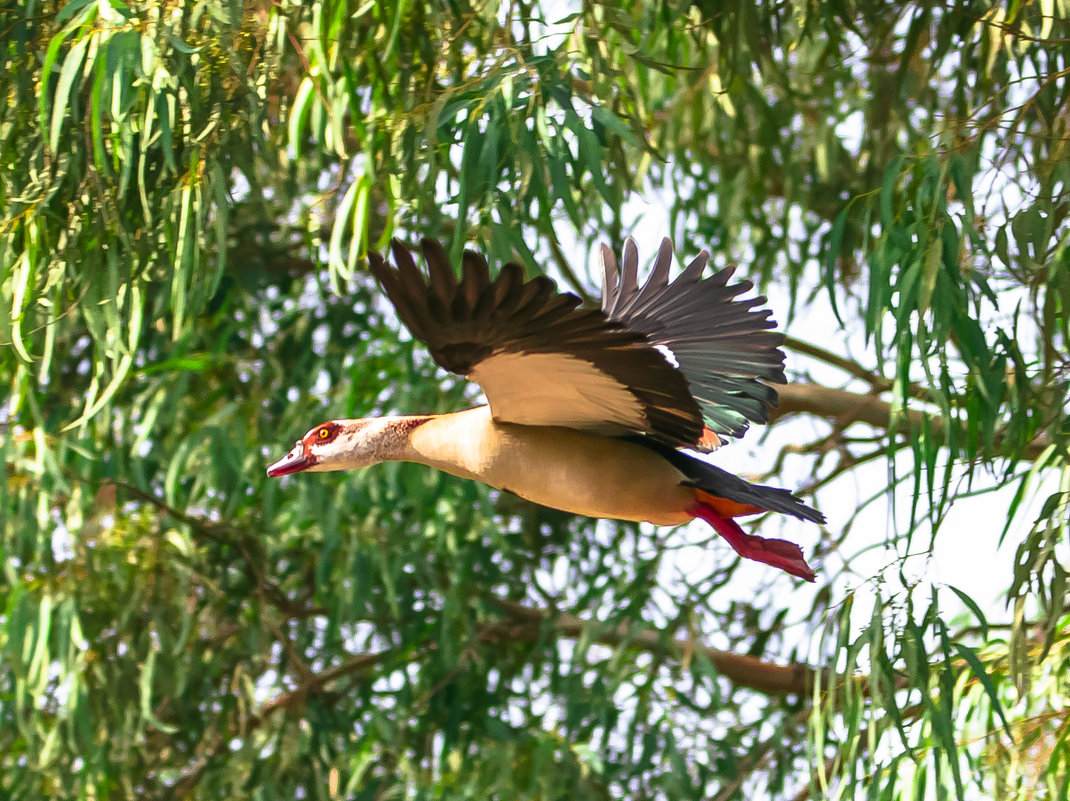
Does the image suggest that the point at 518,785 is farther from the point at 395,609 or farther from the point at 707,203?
the point at 707,203

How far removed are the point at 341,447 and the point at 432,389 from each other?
1451 millimetres

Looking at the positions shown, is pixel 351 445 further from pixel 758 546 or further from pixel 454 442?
pixel 758 546

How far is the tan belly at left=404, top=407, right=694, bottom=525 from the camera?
78.0 inches

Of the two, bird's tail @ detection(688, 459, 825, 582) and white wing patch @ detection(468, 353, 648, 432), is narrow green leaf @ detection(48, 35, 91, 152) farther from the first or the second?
bird's tail @ detection(688, 459, 825, 582)

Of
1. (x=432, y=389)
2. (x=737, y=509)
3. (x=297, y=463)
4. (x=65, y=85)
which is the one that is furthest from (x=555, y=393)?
(x=432, y=389)

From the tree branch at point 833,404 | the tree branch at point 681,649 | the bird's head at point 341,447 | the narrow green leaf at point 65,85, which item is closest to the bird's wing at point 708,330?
the bird's head at point 341,447

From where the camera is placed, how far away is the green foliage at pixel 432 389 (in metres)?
2.31

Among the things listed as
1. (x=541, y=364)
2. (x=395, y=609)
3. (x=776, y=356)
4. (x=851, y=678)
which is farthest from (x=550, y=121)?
(x=395, y=609)

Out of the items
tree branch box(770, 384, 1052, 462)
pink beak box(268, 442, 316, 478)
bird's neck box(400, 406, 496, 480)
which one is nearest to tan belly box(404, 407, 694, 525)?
bird's neck box(400, 406, 496, 480)

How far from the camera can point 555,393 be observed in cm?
190

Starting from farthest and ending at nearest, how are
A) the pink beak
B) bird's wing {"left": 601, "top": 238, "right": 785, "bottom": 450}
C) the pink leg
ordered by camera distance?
bird's wing {"left": 601, "top": 238, "right": 785, "bottom": 450}, the pink beak, the pink leg

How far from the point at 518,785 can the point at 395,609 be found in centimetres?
54

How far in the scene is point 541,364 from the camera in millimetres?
1804

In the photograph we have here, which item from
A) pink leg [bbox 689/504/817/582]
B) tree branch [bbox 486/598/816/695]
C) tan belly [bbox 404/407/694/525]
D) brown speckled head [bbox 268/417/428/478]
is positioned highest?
tree branch [bbox 486/598/816/695]
